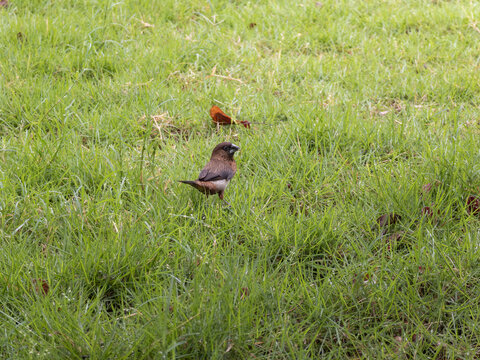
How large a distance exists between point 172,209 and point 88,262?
584 millimetres

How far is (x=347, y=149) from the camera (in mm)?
3652

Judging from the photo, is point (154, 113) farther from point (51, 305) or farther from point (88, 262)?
point (51, 305)

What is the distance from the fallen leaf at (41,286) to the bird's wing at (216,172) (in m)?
0.99

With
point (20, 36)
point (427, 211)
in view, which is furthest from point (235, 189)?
point (20, 36)

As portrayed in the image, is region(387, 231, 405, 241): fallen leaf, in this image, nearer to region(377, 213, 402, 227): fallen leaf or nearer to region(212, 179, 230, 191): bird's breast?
region(377, 213, 402, 227): fallen leaf

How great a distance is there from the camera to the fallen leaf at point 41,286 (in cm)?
232

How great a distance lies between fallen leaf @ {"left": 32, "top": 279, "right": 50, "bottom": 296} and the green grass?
0.05ft

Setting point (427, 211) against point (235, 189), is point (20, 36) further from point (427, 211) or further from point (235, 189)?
point (427, 211)

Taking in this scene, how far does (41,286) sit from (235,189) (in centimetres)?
124

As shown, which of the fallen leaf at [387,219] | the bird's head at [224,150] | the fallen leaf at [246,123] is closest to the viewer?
the fallen leaf at [387,219]

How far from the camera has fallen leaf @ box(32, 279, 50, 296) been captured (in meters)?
2.32

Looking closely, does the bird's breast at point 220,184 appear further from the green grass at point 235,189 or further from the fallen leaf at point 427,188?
the fallen leaf at point 427,188

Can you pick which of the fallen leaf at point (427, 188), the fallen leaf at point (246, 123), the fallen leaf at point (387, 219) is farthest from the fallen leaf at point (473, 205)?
the fallen leaf at point (246, 123)

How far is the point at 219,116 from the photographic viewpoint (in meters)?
3.91
